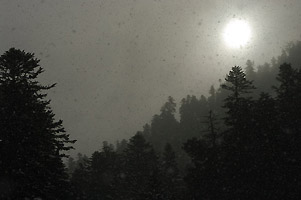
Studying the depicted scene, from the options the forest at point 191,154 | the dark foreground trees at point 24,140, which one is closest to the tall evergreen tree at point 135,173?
the forest at point 191,154

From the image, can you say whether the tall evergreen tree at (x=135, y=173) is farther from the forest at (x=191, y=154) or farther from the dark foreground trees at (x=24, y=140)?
the dark foreground trees at (x=24, y=140)

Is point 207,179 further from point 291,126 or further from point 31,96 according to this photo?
point 31,96

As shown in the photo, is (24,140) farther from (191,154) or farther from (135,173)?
(135,173)

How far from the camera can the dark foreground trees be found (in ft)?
57.3

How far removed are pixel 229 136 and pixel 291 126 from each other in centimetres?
487

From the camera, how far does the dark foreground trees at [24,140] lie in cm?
1747

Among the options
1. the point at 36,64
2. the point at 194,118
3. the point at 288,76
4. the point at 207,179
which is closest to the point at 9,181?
the point at 36,64

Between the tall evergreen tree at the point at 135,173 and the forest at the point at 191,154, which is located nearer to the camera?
the forest at the point at 191,154

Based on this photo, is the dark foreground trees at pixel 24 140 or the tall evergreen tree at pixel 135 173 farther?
the tall evergreen tree at pixel 135 173

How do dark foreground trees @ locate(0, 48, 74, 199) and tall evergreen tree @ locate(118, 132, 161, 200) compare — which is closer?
dark foreground trees @ locate(0, 48, 74, 199)

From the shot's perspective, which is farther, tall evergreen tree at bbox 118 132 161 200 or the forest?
tall evergreen tree at bbox 118 132 161 200

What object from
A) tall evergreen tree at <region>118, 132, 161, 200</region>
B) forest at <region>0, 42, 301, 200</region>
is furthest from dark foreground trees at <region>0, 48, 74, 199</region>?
tall evergreen tree at <region>118, 132, 161, 200</region>

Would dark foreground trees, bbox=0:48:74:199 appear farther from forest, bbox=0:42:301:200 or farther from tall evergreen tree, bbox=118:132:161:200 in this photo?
tall evergreen tree, bbox=118:132:161:200

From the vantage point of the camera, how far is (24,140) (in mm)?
18156
